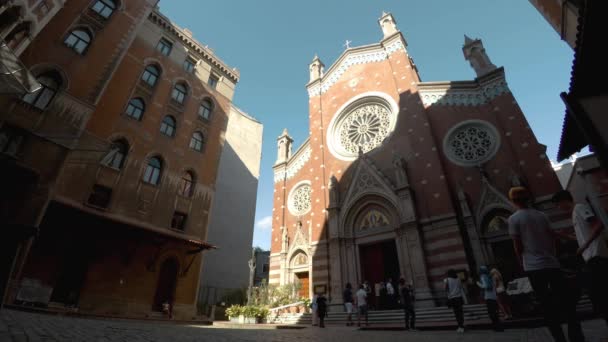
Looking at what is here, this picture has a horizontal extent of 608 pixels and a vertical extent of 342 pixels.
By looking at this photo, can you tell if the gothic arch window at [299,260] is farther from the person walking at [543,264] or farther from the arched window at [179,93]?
the person walking at [543,264]

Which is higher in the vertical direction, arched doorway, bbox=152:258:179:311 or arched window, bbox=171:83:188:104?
arched window, bbox=171:83:188:104

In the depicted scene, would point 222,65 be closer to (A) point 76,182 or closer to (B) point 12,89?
(A) point 76,182

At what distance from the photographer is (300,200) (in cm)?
2500

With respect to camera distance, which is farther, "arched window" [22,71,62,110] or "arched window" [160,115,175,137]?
"arched window" [160,115,175,137]

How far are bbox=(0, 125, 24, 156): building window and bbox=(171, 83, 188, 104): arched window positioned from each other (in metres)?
9.98

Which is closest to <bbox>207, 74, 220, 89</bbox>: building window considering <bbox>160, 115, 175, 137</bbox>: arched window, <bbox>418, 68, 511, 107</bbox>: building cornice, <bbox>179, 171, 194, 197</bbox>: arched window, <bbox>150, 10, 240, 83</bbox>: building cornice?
<bbox>150, 10, 240, 83</bbox>: building cornice

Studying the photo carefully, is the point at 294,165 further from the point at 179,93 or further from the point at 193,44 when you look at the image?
the point at 193,44

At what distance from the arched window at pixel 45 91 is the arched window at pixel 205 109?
30.4 feet

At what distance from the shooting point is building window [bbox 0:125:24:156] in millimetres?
10547

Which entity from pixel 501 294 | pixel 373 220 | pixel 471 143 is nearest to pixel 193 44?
pixel 373 220

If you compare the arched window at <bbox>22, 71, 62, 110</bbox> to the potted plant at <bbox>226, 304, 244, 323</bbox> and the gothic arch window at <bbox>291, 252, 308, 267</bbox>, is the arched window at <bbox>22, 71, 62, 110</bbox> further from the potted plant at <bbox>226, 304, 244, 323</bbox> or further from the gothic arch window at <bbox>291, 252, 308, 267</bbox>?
the gothic arch window at <bbox>291, 252, 308, 267</bbox>

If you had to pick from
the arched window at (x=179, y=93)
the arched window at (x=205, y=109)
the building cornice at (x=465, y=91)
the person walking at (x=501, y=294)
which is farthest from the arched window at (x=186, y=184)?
the building cornice at (x=465, y=91)

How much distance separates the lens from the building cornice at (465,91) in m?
18.8

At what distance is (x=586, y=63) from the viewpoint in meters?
4.88
